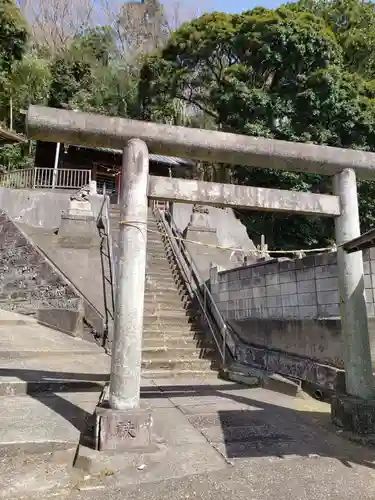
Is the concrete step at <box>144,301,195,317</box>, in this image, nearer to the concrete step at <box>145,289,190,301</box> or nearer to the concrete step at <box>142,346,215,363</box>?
the concrete step at <box>145,289,190,301</box>

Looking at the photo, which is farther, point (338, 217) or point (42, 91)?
point (42, 91)

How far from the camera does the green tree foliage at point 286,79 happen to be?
19125 mm

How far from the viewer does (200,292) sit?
1070cm

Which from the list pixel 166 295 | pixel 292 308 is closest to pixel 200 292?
pixel 166 295

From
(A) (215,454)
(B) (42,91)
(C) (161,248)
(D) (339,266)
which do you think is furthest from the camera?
(B) (42,91)

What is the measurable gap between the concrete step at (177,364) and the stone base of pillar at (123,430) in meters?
4.11

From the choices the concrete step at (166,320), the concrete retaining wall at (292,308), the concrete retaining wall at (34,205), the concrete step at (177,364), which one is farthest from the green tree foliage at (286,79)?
the concrete step at (177,364)

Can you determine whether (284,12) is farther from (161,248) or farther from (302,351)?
(302,351)

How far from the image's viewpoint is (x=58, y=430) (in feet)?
13.5

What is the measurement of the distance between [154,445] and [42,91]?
28.4 metres

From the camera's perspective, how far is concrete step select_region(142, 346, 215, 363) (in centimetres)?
820

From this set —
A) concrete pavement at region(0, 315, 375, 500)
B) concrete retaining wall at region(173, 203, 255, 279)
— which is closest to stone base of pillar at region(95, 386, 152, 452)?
concrete pavement at region(0, 315, 375, 500)

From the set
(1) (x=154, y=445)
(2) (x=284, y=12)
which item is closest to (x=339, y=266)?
(1) (x=154, y=445)

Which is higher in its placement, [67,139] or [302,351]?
[67,139]
